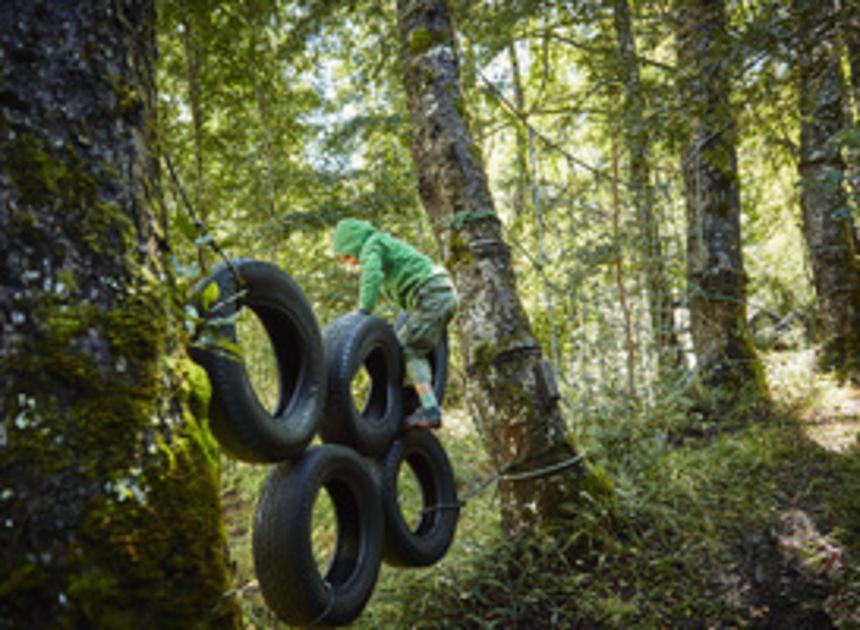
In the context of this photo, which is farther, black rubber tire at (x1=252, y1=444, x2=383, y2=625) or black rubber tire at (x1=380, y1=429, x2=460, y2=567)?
black rubber tire at (x1=380, y1=429, x2=460, y2=567)

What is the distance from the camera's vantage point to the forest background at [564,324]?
3.99 ft

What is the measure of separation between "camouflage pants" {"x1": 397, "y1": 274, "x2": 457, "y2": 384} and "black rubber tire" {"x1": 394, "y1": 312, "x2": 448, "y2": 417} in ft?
0.26

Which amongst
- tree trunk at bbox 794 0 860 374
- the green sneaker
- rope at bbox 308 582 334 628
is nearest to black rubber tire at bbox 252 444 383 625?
rope at bbox 308 582 334 628

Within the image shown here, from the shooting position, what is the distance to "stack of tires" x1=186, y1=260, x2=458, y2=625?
5.95 ft

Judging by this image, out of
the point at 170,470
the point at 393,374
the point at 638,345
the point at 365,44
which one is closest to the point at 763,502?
the point at 638,345

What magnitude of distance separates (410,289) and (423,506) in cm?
135

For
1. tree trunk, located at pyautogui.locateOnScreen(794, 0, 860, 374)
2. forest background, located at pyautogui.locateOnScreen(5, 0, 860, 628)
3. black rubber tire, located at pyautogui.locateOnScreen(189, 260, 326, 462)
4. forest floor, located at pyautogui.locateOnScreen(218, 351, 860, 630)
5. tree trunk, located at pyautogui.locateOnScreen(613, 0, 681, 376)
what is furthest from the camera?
tree trunk, located at pyautogui.locateOnScreen(794, 0, 860, 374)

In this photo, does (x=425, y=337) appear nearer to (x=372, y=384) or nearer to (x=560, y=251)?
(x=372, y=384)

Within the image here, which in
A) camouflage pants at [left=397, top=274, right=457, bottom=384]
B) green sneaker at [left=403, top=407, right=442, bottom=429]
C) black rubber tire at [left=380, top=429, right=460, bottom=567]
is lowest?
black rubber tire at [left=380, top=429, right=460, bottom=567]

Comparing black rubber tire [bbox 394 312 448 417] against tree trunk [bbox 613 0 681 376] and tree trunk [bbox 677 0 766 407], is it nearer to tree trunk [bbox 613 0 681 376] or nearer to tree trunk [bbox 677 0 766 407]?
tree trunk [bbox 613 0 681 376]

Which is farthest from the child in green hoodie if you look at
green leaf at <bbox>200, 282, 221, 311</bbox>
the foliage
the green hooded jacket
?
green leaf at <bbox>200, 282, 221, 311</bbox>

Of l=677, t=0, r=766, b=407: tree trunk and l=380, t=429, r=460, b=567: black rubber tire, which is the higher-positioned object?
l=677, t=0, r=766, b=407: tree trunk

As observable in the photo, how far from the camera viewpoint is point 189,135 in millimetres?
6188

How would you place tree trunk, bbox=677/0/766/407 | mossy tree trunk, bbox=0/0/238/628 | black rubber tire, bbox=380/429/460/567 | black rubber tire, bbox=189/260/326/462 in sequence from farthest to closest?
tree trunk, bbox=677/0/766/407
black rubber tire, bbox=380/429/460/567
black rubber tire, bbox=189/260/326/462
mossy tree trunk, bbox=0/0/238/628
